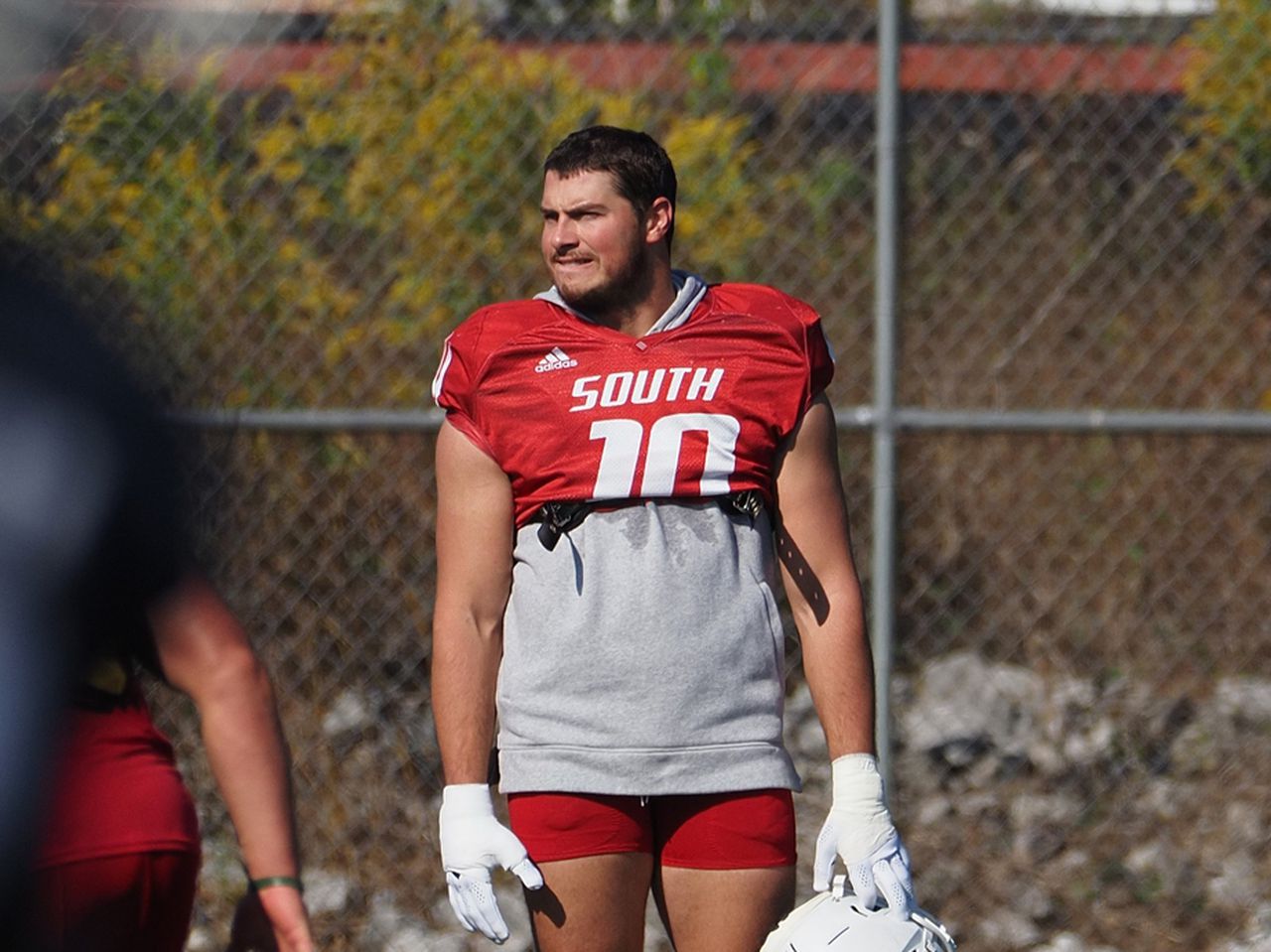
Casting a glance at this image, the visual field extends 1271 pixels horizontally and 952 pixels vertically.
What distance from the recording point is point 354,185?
536cm

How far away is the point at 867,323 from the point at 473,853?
2742 mm

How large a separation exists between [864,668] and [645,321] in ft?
2.63

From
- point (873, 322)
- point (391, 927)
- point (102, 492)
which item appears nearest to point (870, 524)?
point (873, 322)

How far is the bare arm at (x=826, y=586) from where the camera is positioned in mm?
3342

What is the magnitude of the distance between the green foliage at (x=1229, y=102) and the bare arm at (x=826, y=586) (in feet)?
8.64

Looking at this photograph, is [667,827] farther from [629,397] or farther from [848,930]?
[629,397]

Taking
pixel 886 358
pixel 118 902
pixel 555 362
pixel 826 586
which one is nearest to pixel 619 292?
pixel 555 362

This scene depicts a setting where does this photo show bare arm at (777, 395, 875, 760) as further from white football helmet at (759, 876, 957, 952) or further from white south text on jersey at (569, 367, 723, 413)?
white football helmet at (759, 876, 957, 952)

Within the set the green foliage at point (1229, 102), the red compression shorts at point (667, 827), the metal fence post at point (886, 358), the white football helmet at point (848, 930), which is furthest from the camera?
the green foliage at point (1229, 102)

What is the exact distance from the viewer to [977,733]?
18.5 feet

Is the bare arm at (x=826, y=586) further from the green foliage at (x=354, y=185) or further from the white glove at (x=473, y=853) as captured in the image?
the green foliage at (x=354, y=185)

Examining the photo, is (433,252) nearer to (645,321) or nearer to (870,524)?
(870,524)

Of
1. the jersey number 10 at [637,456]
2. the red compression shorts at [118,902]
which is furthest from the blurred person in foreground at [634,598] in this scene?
the red compression shorts at [118,902]

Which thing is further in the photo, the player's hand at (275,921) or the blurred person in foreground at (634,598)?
the blurred person in foreground at (634,598)
